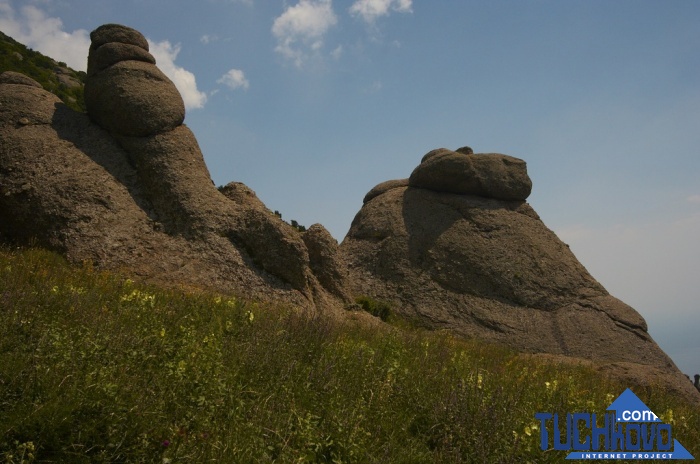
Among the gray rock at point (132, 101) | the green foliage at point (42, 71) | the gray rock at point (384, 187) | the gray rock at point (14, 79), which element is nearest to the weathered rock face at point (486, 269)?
the gray rock at point (384, 187)

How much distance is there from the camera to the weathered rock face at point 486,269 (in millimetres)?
18672

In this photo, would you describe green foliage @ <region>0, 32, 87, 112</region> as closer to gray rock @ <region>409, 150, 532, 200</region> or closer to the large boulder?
the large boulder

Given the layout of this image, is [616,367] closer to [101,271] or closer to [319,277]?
[319,277]

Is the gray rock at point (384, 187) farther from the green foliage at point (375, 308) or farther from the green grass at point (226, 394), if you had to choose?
the green grass at point (226, 394)

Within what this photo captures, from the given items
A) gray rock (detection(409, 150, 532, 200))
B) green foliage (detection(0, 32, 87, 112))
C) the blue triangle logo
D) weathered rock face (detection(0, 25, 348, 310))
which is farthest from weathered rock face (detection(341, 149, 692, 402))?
green foliage (detection(0, 32, 87, 112))

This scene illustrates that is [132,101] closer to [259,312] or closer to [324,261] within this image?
[324,261]

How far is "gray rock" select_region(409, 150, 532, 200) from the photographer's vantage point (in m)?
22.3

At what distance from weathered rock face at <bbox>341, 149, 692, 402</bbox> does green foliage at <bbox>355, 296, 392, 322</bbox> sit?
3.12 ft

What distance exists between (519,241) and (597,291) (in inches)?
129

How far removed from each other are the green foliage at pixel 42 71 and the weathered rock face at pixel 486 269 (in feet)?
59.7

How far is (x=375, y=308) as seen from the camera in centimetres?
1838

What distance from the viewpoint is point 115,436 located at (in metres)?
4.73

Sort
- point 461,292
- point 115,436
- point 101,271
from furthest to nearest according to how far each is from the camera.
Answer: point 461,292 < point 101,271 < point 115,436

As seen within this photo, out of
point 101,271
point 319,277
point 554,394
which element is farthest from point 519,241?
point 101,271
